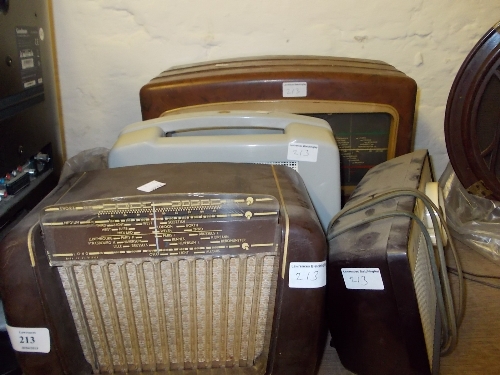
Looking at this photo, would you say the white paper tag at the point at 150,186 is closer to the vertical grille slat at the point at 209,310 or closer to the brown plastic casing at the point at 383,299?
the vertical grille slat at the point at 209,310

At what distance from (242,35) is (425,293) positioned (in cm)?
95

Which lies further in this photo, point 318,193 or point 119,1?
point 119,1

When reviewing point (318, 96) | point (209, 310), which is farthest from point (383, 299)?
point (318, 96)

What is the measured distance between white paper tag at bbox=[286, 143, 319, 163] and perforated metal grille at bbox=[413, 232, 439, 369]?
0.25m

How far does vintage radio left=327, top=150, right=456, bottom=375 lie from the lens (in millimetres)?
753

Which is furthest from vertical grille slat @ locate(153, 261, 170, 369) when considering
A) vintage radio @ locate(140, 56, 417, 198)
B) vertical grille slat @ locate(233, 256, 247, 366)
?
vintage radio @ locate(140, 56, 417, 198)

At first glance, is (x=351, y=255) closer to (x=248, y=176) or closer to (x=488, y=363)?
(x=248, y=176)

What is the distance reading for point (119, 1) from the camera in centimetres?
137

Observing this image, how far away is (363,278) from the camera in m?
0.77

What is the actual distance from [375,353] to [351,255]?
203 mm

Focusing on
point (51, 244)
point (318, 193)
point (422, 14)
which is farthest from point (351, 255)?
point (422, 14)

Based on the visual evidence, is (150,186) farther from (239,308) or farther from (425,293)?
(425,293)

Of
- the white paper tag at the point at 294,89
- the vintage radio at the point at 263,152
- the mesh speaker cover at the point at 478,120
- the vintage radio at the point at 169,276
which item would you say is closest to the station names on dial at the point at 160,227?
the vintage radio at the point at 169,276

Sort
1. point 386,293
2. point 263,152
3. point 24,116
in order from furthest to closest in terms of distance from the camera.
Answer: point 24,116, point 263,152, point 386,293
